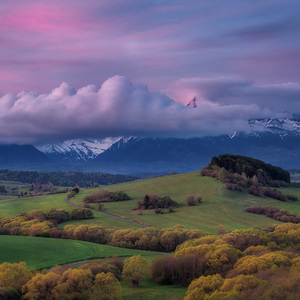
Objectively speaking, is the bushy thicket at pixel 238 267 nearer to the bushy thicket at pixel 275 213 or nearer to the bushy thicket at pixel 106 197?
the bushy thicket at pixel 275 213

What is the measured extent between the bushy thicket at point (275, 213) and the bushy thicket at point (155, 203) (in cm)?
3199

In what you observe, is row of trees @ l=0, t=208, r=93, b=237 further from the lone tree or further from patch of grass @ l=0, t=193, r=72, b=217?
the lone tree

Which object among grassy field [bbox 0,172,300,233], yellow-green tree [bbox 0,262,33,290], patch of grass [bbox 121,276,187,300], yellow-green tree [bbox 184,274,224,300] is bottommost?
patch of grass [bbox 121,276,187,300]

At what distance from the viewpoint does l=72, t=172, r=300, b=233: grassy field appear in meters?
137

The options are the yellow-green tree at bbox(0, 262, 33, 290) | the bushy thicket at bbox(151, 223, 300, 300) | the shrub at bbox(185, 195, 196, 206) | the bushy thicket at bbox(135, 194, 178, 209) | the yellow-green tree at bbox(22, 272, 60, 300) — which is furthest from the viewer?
the shrub at bbox(185, 195, 196, 206)

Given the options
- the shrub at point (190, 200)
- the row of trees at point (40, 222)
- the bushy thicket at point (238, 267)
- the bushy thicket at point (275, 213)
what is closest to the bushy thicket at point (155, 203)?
the shrub at point (190, 200)

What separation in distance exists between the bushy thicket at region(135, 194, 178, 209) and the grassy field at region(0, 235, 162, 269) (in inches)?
2447

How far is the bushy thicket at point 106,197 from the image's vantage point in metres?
185

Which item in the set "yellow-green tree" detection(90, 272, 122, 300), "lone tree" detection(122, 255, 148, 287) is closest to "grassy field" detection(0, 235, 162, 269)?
"lone tree" detection(122, 255, 148, 287)

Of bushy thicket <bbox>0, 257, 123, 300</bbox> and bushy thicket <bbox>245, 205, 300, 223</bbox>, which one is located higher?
bushy thicket <bbox>0, 257, 123, 300</bbox>

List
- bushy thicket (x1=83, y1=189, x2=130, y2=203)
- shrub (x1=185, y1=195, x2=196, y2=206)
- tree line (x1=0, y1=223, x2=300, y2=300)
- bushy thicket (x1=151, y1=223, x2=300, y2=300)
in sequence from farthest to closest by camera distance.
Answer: bushy thicket (x1=83, y1=189, x2=130, y2=203) → shrub (x1=185, y1=195, x2=196, y2=206) → tree line (x1=0, y1=223, x2=300, y2=300) → bushy thicket (x1=151, y1=223, x2=300, y2=300)

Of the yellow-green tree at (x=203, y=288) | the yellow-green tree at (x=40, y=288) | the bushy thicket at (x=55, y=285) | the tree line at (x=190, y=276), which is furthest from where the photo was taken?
the bushy thicket at (x=55, y=285)

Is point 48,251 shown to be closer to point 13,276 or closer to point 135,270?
point 135,270

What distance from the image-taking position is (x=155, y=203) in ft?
548
